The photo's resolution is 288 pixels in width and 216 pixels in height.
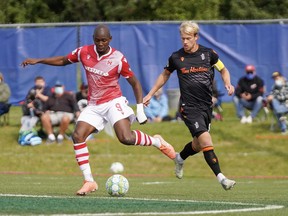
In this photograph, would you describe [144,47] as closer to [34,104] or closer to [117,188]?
[34,104]

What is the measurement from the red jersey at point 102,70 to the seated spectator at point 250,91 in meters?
11.1

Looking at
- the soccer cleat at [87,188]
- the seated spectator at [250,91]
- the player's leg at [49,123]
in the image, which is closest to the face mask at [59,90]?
the player's leg at [49,123]

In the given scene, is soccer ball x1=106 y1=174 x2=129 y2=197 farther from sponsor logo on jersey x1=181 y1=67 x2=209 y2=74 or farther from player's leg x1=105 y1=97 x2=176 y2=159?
sponsor logo on jersey x1=181 y1=67 x2=209 y2=74

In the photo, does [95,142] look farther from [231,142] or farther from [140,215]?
[140,215]

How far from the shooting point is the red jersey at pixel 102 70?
13.1 meters

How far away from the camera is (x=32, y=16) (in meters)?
36.5

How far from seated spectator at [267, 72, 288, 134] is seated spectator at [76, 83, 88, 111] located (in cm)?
443

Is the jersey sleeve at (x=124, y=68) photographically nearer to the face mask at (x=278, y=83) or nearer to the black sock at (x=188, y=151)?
the black sock at (x=188, y=151)

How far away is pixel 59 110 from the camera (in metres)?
23.8

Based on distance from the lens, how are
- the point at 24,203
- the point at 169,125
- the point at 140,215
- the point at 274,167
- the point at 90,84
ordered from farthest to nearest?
the point at 169,125, the point at 274,167, the point at 90,84, the point at 24,203, the point at 140,215

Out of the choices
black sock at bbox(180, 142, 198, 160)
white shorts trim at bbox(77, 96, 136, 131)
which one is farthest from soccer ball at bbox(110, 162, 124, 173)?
white shorts trim at bbox(77, 96, 136, 131)

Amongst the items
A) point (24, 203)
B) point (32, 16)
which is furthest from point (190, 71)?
point (32, 16)

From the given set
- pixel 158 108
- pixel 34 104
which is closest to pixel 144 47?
pixel 158 108

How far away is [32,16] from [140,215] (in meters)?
27.7
